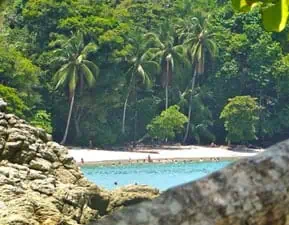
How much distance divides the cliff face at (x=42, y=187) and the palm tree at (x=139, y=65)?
24283mm

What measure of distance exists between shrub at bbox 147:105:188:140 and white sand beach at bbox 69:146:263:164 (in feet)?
2.61

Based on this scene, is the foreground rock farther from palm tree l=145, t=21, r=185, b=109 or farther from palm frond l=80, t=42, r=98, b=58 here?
palm tree l=145, t=21, r=185, b=109

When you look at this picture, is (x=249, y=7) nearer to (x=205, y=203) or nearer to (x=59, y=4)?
(x=205, y=203)

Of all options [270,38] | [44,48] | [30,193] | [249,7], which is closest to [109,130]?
[44,48]

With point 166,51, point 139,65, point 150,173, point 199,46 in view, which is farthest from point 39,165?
point 199,46

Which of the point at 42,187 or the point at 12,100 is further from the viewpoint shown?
the point at 12,100

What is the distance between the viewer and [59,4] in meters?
36.5

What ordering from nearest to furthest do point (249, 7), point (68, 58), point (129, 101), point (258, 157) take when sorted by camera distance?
point (258, 157) < point (249, 7) < point (68, 58) < point (129, 101)

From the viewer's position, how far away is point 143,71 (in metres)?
37.0

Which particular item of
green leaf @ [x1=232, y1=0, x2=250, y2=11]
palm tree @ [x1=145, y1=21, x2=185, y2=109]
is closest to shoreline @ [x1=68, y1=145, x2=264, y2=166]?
palm tree @ [x1=145, y1=21, x2=185, y2=109]

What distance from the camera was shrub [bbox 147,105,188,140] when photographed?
3734 centimetres

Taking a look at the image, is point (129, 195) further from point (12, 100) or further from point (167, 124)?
point (167, 124)

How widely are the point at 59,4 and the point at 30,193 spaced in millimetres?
28120

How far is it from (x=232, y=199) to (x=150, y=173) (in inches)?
1110
